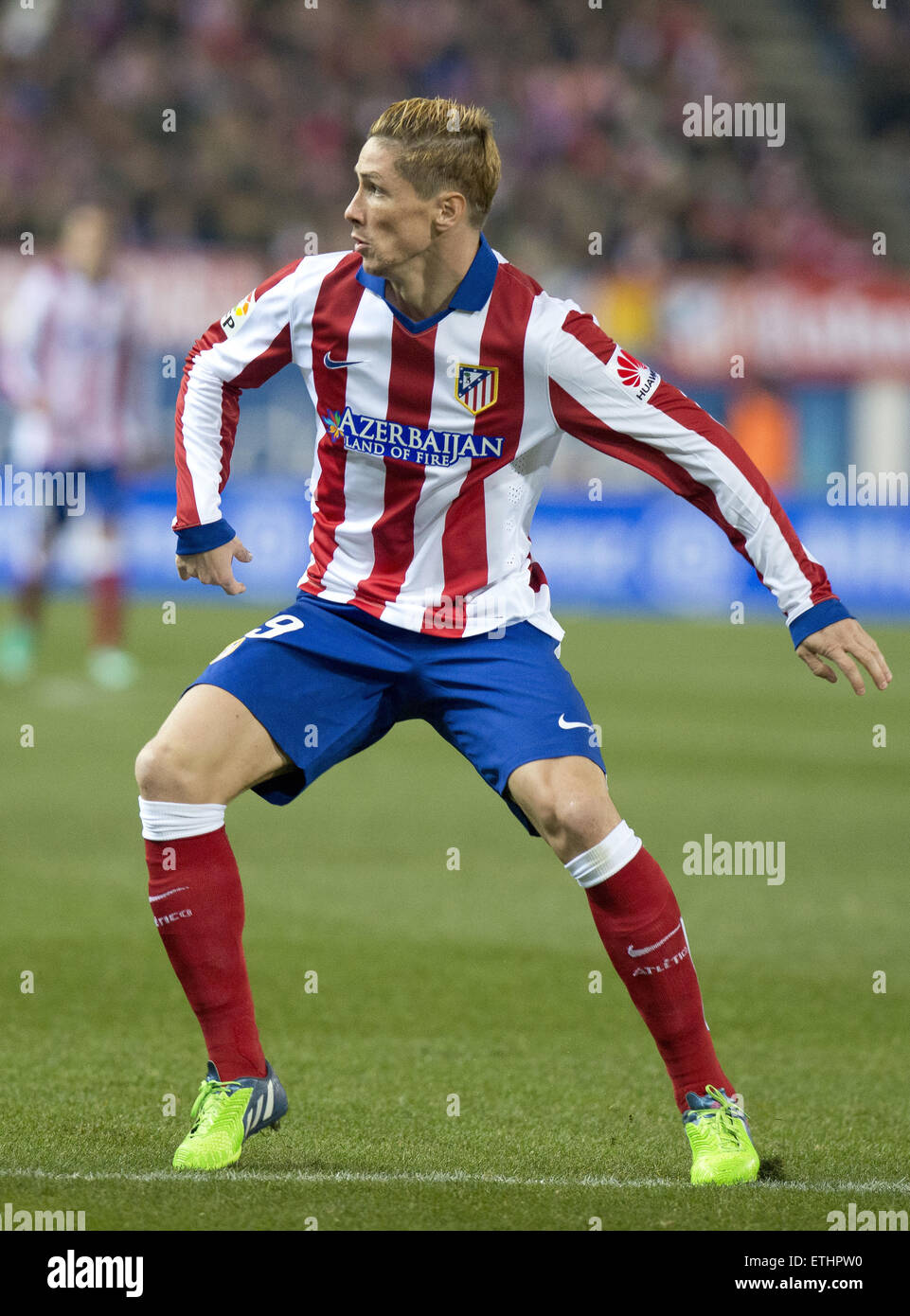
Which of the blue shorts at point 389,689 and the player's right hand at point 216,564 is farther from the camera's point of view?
the player's right hand at point 216,564

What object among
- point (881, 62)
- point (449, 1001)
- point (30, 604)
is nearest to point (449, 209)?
point (449, 1001)

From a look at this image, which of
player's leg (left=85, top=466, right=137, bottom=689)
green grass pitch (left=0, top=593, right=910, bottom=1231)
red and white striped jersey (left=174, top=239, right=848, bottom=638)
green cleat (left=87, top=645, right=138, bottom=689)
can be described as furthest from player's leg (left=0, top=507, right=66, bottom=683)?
red and white striped jersey (left=174, top=239, right=848, bottom=638)

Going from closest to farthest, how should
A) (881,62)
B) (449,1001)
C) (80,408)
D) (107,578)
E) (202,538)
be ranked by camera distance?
1. (202,538)
2. (449,1001)
3. (107,578)
4. (80,408)
5. (881,62)

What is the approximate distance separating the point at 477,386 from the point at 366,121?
18.0 meters

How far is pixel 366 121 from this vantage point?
20781 mm

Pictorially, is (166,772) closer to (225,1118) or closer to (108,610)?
(225,1118)

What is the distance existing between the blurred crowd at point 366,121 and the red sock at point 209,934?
1589cm

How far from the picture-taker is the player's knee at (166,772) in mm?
3496

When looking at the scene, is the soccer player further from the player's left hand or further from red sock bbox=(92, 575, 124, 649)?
red sock bbox=(92, 575, 124, 649)

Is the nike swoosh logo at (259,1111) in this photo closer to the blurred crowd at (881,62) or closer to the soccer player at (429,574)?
the soccer player at (429,574)

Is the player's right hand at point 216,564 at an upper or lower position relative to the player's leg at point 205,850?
upper

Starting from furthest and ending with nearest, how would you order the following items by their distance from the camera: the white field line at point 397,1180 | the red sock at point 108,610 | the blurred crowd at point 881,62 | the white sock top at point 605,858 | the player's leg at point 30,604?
1. the blurred crowd at point 881,62
2. the red sock at point 108,610
3. the player's leg at point 30,604
4. the white sock top at point 605,858
5. the white field line at point 397,1180

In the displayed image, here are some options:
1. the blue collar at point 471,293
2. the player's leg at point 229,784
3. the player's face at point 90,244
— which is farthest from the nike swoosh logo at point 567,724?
the player's face at point 90,244
